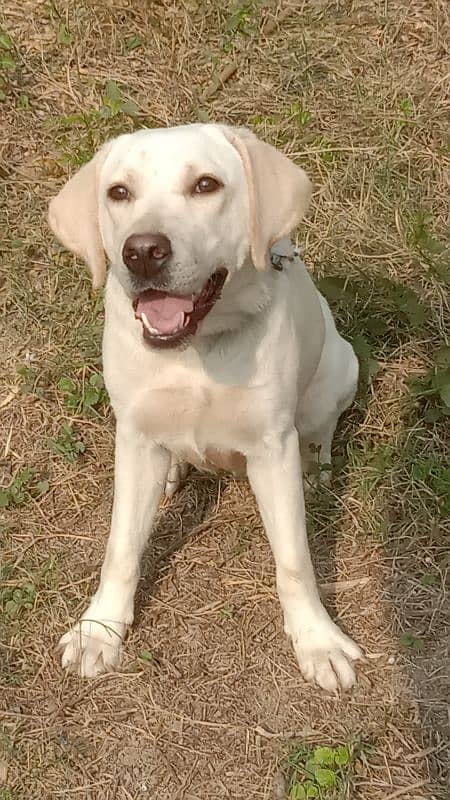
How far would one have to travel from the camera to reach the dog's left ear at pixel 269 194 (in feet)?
8.20

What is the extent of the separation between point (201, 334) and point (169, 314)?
0.96 feet

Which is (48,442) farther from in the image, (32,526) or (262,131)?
(262,131)

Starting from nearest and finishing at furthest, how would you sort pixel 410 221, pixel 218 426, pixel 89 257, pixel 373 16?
pixel 89 257
pixel 218 426
pixel 410 221
pixel 373 16

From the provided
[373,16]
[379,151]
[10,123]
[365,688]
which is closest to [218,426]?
[365,688]

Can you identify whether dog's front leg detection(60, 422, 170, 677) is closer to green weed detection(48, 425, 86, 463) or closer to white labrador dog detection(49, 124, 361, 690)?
white labrador dog detection(49, 124, 361, 690)

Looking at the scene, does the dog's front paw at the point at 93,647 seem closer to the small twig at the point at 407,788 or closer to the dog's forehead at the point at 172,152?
the small twig at the point at 407,788

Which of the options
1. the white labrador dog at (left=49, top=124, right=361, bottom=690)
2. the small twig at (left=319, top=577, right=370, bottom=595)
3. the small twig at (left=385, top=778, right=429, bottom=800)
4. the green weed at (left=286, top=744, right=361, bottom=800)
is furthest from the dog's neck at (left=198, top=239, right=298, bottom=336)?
the small twig at (left=385, top=778, right=429, bottom=800)

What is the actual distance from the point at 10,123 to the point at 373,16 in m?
2.03

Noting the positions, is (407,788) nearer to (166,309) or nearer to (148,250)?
(166,309)

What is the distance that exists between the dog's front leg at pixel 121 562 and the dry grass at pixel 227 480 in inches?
3.0

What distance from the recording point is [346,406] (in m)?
3.68

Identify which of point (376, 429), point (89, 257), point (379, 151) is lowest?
point (376, 429)

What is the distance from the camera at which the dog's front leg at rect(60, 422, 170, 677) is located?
297cm

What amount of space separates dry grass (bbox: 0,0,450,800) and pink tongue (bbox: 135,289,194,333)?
116 centimetres
